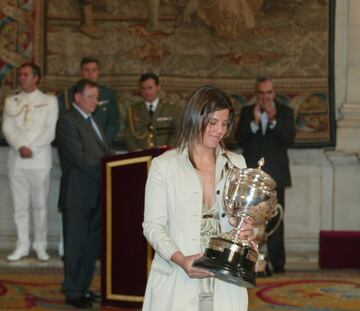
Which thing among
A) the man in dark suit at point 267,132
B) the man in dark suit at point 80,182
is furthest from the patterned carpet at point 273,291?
the man in dark suit at point 267,132

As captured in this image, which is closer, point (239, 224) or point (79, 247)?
point (239, 224)

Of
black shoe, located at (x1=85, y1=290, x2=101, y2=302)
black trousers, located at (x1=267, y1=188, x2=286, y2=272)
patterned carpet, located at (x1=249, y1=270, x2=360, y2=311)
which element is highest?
black trousers, located at (x1=267, y1=188, x2=286, y2=272)

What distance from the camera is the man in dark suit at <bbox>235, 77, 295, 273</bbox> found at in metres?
10.2

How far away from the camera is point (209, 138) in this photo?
4496mm

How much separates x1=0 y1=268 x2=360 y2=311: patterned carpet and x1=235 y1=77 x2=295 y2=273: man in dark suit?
904 mm

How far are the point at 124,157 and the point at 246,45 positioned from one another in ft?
13.9

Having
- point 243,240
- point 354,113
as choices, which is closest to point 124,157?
point 243,240

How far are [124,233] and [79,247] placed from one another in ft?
1.58

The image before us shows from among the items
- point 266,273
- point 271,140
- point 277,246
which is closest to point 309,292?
point 266,273

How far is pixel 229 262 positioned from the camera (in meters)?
4.25

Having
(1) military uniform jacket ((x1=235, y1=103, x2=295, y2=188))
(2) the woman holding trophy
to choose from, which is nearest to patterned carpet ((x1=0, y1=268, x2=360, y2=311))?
(1) military uniform jacket ((x1=235, y1=103, x2=295, y2=188))

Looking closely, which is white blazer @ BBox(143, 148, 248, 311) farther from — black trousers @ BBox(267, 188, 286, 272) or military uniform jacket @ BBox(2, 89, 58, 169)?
military uniform jacket @ BBox(2, 89, 58, 169)

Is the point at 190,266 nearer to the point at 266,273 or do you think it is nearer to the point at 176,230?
the point at 176,230

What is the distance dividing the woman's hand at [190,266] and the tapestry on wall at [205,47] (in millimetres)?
7404
